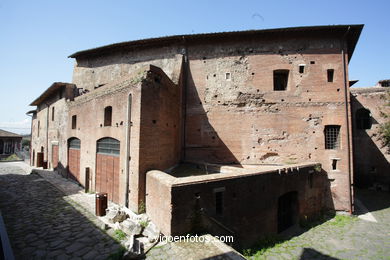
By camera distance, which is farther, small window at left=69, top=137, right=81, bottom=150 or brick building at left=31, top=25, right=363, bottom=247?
small window at left=69, top=137, right=81, bottom=150

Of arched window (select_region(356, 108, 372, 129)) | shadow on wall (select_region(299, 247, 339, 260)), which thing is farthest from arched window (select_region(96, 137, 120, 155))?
arched window (select_region(356, 108, 372, 129))

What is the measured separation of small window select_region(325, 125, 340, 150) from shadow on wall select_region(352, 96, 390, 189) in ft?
22.2

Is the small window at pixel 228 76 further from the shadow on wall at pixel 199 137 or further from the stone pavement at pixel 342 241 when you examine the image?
the stone pavement at pixel 342 241

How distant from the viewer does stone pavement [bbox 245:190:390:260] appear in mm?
6859

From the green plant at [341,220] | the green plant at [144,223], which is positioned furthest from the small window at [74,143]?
the green plant at [341,220]

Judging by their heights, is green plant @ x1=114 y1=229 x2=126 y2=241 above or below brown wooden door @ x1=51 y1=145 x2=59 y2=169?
below

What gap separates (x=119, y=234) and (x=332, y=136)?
1250 centimetres

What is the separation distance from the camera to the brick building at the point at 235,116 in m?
8.23

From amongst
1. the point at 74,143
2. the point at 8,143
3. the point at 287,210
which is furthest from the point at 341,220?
the point at 8,143

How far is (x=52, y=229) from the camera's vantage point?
5.93m

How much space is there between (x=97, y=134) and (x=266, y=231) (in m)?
9.06

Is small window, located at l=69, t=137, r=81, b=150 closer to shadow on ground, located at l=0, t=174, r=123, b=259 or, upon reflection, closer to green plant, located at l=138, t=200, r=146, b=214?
shadow on ground, located at l=0, t=174, r=123, b=259

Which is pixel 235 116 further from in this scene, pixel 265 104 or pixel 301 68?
pixel 301 68

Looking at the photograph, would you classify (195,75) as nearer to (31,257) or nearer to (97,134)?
(97,134)
